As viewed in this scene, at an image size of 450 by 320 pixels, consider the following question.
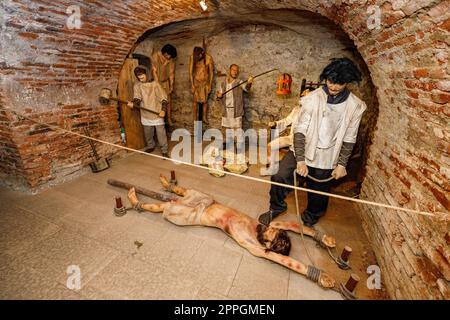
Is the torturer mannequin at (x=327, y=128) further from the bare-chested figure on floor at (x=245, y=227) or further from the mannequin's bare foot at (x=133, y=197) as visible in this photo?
the mannequin's bare foot at (x=133, y=197)

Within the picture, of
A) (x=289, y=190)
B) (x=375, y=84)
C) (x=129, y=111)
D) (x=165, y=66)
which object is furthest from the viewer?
(x=165, y=66)

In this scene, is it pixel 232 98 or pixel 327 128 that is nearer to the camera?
pixel 327 128

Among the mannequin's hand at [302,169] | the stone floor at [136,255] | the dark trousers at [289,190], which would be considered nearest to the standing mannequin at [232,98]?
the stone floor at [136,255]

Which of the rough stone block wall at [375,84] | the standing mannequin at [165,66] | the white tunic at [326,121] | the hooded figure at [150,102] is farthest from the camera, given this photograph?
the standing mannequin at [165,66]

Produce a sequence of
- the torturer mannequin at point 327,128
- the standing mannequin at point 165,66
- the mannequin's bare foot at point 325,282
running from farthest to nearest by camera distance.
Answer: the standing mannequin at point 165,66 < the torturer mannequin at point 327,128 < the mannequin's bare foot at point 325,282

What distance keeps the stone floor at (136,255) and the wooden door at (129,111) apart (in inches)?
87.9

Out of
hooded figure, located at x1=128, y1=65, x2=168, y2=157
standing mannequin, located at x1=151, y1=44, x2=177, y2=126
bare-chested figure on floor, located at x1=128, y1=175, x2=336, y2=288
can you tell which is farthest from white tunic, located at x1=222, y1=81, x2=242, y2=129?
bare-chested figure on floor, located at x1=128, y1=175, x2=336, y2=288

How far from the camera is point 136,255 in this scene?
8.01 feet

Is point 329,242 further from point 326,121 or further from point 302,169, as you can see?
point 326,121

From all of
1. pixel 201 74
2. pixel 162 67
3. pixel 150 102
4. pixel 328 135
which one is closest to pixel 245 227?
pixel 328 135

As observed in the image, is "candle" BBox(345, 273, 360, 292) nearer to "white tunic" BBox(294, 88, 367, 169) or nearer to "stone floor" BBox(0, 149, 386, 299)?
"stone floor" BBox(0, 149, 386, 299)

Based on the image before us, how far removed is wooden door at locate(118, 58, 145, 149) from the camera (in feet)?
16.6

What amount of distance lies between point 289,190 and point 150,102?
3.82 metres

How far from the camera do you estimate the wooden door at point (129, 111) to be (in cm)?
507
